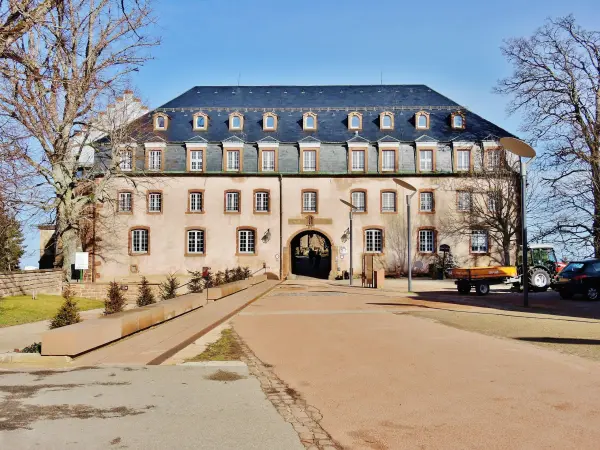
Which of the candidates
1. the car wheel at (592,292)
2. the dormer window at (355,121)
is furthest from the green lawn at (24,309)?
the dormer window at (355,121)

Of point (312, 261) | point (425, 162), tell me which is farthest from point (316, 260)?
point (425, 162)

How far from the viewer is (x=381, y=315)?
1698 cm

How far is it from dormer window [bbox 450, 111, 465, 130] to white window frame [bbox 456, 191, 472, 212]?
586 centimetres

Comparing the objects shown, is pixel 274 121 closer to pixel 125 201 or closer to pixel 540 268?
pixel 125 201

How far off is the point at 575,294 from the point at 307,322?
47.9 feet

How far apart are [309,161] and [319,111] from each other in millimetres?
6127

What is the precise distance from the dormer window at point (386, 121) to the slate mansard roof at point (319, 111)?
0.37 m

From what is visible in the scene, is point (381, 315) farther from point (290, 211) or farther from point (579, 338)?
point (290, 211)

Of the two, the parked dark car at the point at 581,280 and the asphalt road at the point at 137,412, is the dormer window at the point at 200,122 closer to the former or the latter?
the parked dark car at the point at 581,280

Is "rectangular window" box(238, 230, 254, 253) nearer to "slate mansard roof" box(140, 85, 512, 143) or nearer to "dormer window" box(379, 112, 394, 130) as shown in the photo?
"slate mansard roof" box(140, 85, 512, 143)

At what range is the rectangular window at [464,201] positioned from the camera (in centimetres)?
4684

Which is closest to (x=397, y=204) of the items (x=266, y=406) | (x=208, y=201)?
(x=208, y=201)

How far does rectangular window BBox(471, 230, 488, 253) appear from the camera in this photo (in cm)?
4681

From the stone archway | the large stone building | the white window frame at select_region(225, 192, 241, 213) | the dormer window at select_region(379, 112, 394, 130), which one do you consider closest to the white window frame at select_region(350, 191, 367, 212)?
the large stone building
